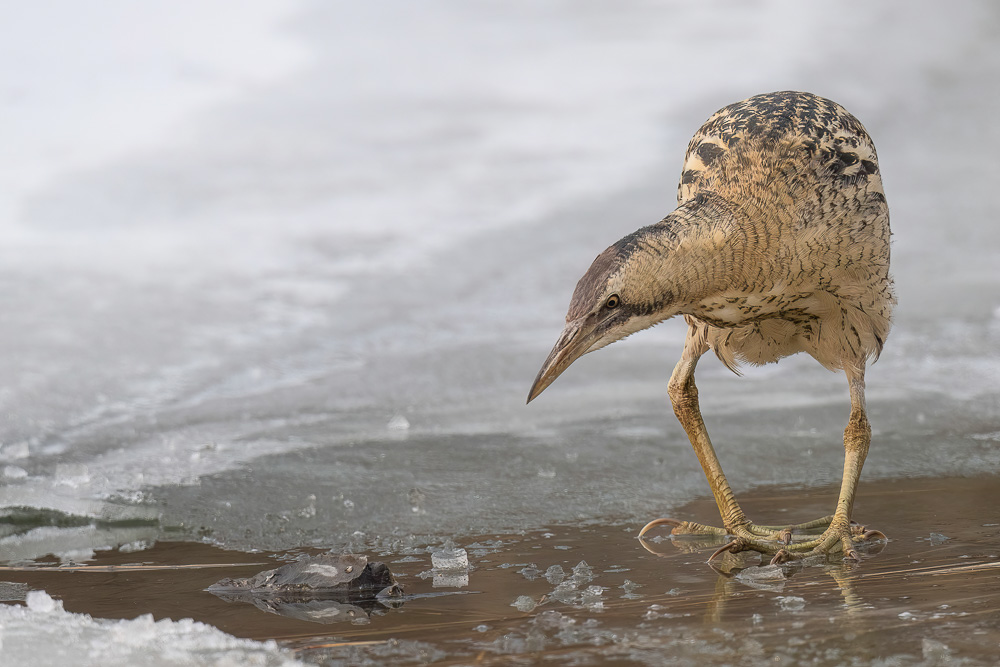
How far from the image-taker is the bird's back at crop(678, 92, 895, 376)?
12.7ft

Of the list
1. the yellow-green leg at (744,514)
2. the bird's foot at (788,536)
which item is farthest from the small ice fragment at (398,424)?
the bird's foot at (788,536)

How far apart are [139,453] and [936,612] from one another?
3806mm

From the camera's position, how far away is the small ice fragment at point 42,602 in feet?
10.8

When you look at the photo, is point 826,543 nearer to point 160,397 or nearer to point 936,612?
point 936,612

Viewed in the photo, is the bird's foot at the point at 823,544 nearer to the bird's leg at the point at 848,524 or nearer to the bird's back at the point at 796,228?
the bird's leg at the point at 848,524

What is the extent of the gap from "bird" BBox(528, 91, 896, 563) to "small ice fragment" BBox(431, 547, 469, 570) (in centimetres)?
66

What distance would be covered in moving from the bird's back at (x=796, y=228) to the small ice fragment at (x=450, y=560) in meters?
1.12

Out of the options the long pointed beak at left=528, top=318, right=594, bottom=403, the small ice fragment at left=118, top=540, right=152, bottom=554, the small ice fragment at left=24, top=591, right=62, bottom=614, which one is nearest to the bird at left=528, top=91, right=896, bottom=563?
the long pointed beak at left=528, top=318, right=594, bottom=403

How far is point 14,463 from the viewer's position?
5230 millimetres

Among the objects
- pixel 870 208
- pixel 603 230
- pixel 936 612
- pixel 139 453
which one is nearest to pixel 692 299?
pixel 870 208

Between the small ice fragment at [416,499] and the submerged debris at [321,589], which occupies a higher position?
the small ice fragment at [416,499]

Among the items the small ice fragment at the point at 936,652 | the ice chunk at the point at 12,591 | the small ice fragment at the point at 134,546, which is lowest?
the small ice fragment at the point at 936,652

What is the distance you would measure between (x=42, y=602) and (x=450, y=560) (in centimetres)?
123

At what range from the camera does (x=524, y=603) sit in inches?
125
